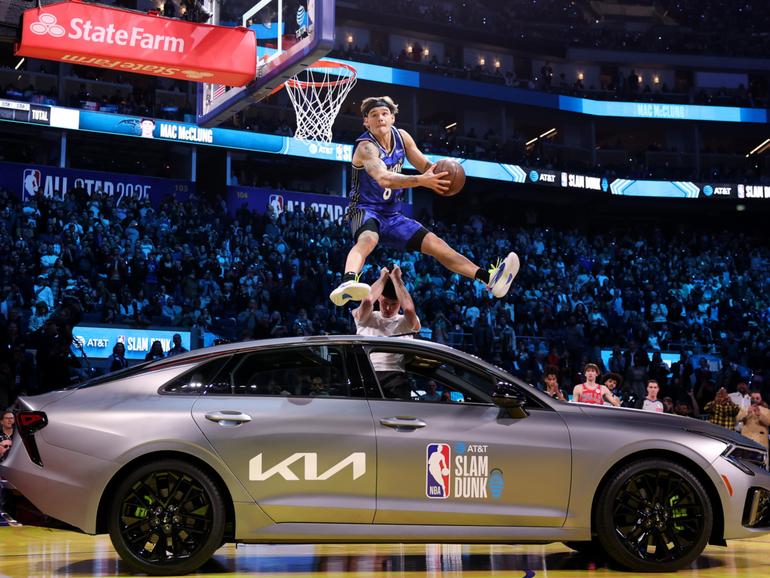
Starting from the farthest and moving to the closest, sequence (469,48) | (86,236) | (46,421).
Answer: (469,48) < (86,236) < (46,421)

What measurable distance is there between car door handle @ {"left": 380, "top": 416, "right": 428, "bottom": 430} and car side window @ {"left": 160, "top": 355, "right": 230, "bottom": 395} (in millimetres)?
1093

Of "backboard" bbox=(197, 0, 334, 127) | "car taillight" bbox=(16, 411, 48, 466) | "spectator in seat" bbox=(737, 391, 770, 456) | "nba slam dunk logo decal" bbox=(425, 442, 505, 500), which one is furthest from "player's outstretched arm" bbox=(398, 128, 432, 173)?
"spectator in seat" bbox=(737, 391, 770, 456)

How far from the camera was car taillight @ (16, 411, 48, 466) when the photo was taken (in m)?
5.82

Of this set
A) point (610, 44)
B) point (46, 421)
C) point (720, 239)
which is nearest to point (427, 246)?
point (46, 421)

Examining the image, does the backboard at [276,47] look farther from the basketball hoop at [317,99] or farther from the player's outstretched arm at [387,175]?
the basketball hoop at [317,99]

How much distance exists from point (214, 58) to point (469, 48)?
3135 centimetres

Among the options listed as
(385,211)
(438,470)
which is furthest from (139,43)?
(438,470)

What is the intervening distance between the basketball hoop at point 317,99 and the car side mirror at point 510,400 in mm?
13766

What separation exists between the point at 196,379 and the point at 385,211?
3.18 meters

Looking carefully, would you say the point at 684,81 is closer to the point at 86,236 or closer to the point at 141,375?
the point at 86,236

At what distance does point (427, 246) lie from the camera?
336 inches

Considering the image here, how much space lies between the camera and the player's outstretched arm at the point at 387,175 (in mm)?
7672

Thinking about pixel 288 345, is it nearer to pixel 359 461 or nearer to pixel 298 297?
pixel 359 461

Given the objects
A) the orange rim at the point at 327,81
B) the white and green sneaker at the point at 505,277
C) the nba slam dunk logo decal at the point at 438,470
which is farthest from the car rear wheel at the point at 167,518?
the orange rim at the point at 327,81
